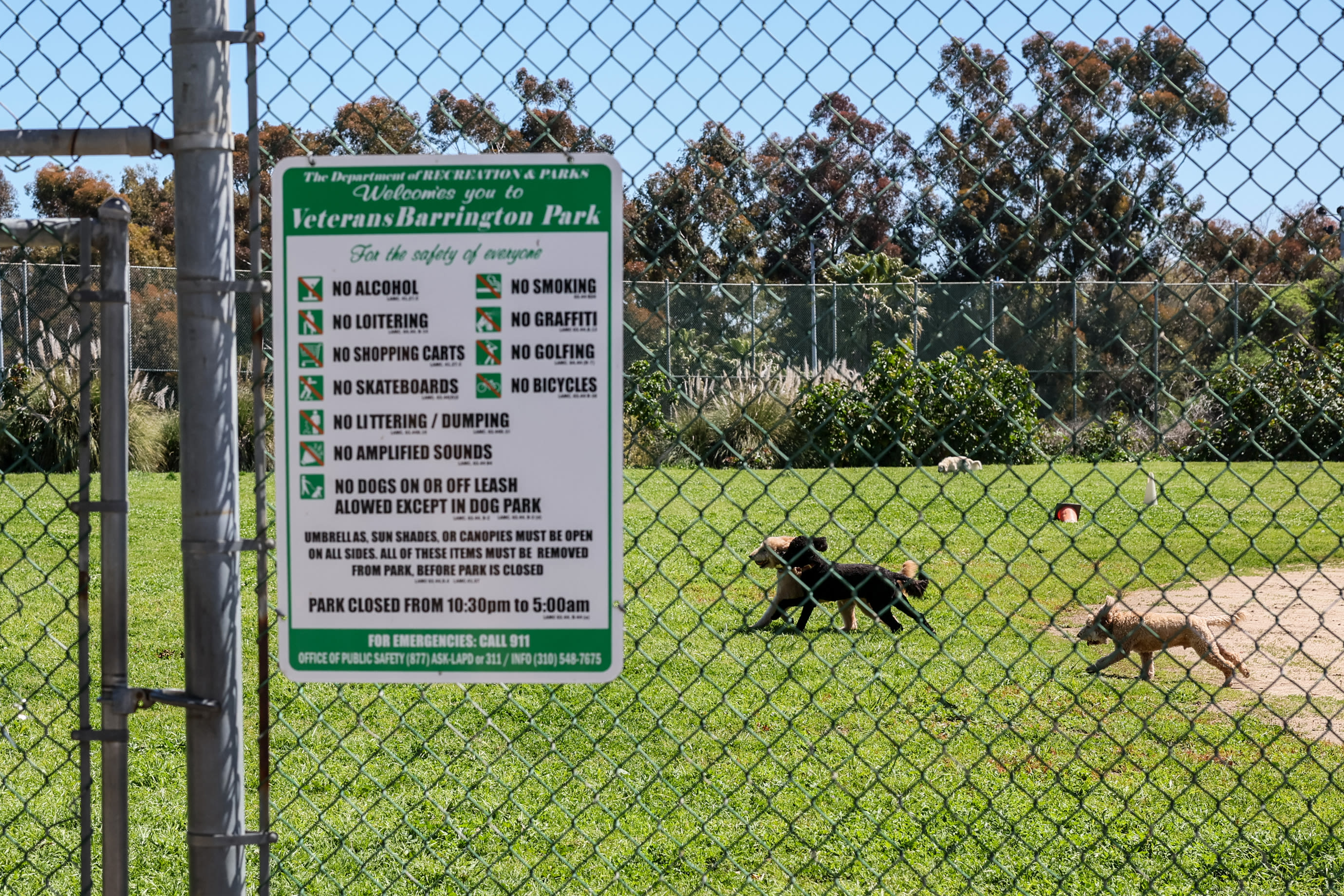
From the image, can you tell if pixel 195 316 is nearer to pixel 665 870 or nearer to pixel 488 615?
pixel 488 615

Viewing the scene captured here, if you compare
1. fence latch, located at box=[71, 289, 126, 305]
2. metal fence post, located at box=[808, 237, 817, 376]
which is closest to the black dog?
metal fence post, located at box=[808, 237, 817, 376]

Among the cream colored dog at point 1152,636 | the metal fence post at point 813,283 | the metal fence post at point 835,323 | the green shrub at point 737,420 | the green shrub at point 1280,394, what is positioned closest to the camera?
the metal fence post at point 813,283

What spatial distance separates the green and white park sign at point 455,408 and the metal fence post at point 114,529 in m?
0.28

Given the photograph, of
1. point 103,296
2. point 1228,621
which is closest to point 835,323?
point 103,296

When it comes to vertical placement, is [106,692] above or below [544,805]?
above

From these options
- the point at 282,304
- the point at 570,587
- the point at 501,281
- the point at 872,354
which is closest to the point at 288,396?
the point at 282,304

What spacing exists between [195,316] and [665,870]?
7.14 ft

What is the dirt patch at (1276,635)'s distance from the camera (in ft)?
16.3

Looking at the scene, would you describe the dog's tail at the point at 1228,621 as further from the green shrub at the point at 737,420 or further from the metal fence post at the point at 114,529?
the metal fence post at the point at 114,529

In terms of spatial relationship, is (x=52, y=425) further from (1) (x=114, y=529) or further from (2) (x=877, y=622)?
(1) (x=114, y=529)

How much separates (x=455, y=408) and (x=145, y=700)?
741 millimetres

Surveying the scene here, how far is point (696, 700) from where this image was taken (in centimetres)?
511

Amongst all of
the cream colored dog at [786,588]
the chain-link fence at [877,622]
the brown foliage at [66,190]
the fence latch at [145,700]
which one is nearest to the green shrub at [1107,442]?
the chain-link fence at [877,622]

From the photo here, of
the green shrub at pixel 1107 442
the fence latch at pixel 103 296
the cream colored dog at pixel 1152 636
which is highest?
the fence latch at pixel 103 296
